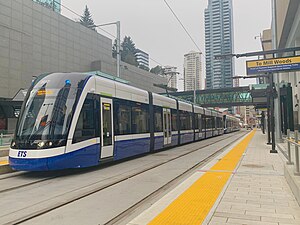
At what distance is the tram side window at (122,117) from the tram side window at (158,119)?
3284 mm

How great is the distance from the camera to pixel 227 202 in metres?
5.87

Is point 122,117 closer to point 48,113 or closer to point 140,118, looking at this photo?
point 140,118

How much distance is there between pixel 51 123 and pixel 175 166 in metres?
4.81

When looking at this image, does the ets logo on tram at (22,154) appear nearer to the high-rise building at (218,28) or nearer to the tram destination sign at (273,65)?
the tram destination sign at (273,65)

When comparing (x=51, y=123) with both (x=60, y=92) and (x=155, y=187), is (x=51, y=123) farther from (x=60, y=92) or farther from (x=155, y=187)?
(x=155, y=187)

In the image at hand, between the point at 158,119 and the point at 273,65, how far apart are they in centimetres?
621

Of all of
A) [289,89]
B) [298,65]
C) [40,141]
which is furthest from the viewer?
[289,89]

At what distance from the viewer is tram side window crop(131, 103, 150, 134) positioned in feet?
43.1

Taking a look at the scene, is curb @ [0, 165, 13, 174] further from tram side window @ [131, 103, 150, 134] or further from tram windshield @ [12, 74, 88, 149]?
tram side window @ [131, 103, 150, 134]

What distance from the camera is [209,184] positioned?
7629mm

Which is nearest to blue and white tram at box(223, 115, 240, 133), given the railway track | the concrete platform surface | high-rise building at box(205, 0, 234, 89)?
high-rise building at box(205, 0, 234, 89)

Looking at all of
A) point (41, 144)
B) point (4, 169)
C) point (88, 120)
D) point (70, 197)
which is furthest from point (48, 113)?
point (70, 197)

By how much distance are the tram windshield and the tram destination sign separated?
839 cm

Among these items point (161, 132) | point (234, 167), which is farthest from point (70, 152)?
point (161, 132)
